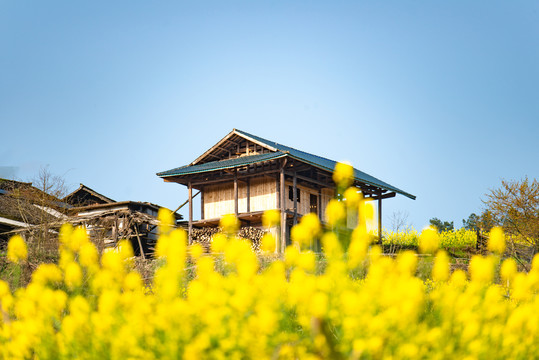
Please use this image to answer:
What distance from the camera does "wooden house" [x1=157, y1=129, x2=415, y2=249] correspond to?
67.9ft

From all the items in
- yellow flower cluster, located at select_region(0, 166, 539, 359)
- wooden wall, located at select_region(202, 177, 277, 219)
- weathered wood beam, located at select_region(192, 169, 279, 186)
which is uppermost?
weathered wood beam, located at select_region(192, 169, 279, 186)

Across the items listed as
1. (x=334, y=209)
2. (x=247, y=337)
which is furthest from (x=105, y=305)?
(x=334, y=209)

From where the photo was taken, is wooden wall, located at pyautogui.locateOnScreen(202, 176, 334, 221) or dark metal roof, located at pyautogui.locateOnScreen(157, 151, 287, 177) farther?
wooden wall, located at pyautogui.locateOnScreen(202, 176, 334, 221)

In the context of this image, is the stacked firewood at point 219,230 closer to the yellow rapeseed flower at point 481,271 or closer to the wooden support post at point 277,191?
the wooden support post at point 277,191

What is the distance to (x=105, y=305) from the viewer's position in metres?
4.12

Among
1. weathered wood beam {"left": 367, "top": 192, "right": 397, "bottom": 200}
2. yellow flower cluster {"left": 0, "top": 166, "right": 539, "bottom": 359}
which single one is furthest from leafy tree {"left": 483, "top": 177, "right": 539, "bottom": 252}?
yellow flower cluster {"left": 0, "top": 166, "right": 539, "bottom": 359}

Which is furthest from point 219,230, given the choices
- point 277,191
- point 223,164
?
point 277,191

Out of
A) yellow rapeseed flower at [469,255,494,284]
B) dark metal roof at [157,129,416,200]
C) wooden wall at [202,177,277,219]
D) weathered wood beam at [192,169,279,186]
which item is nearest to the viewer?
yellow rapeseed flower at [469,255,494,284]

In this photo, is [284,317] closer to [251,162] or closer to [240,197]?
[251,162]

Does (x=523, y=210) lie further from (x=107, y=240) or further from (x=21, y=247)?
(x=21, y=247)

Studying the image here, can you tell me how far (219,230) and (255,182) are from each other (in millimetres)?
2397

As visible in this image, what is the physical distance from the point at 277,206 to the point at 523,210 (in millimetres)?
9377

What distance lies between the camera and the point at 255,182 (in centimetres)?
2191

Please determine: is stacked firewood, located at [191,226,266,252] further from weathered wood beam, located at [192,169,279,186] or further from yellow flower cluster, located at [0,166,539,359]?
yellow flower cluster, located at [0,166,539,359]
